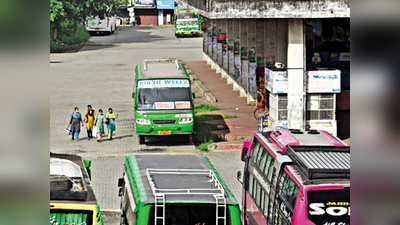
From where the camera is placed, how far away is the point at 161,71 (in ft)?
75.2

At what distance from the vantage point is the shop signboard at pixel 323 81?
20938 millimetres

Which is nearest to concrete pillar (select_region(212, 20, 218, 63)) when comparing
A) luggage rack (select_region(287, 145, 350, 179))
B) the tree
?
the tree

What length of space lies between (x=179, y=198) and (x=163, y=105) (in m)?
12.4

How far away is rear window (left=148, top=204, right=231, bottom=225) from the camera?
375 inches

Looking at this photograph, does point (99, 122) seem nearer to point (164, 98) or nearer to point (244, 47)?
point (164, 98)

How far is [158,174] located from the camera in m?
11.2

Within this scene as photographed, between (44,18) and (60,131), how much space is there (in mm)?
22917

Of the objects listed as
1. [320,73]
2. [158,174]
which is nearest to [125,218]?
[158,174]

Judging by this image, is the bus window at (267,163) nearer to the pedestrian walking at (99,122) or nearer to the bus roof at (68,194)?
the bus roof at (68,194)

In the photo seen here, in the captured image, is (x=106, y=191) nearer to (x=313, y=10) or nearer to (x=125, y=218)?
(x=125, y=218)

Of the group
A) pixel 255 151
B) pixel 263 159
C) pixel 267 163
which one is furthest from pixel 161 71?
pixel 267 163

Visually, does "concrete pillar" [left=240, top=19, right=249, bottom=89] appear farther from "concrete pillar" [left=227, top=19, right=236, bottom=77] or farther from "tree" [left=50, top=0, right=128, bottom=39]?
"tree" [left=50, top=0, right=128, bottom=39]

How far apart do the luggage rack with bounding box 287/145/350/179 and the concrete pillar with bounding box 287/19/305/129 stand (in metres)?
10.1

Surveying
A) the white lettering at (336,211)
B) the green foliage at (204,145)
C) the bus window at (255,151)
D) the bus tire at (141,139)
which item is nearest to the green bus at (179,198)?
the white lettering at (336,211)
